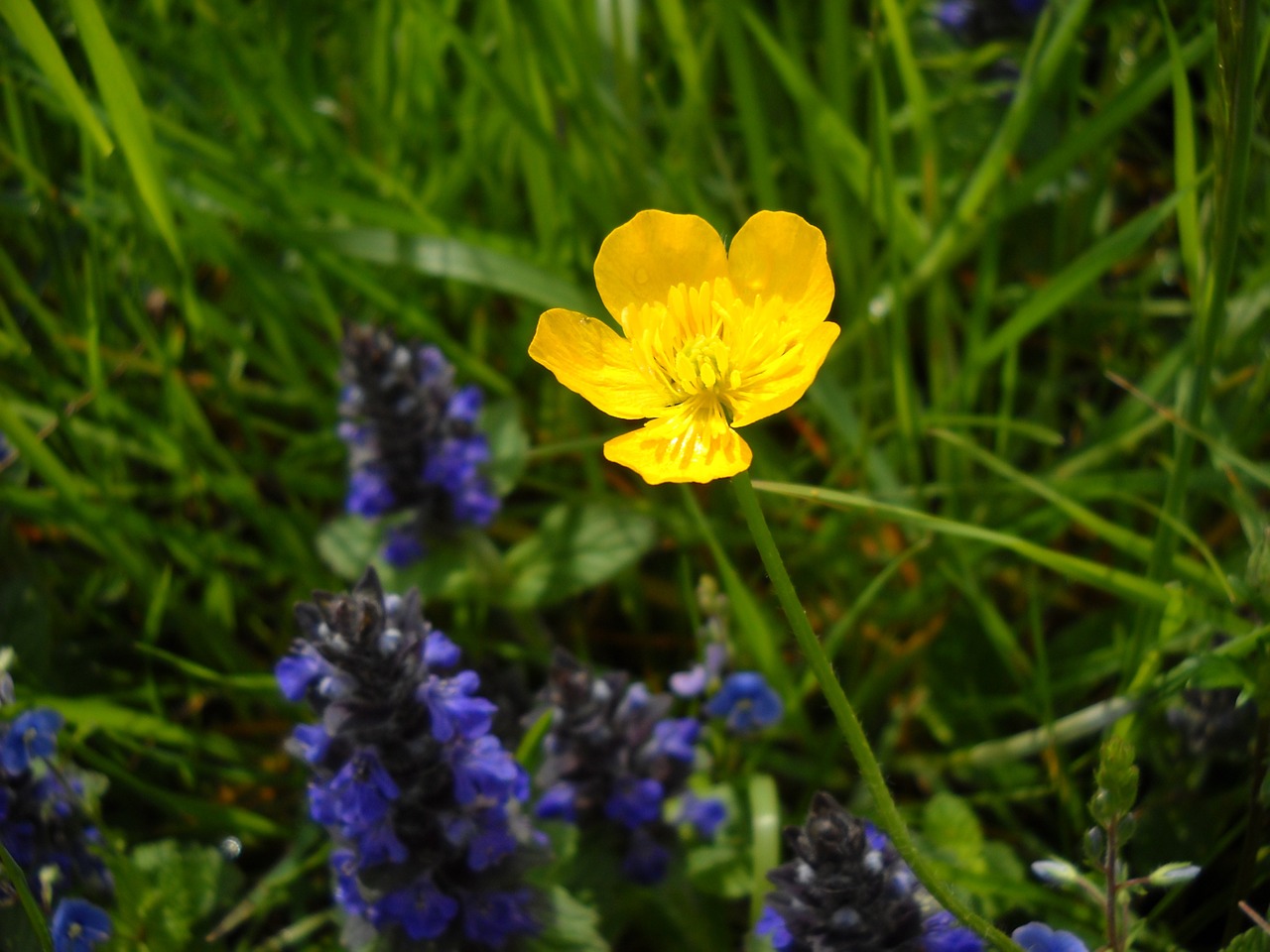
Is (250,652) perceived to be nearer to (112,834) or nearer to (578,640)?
(112,834)

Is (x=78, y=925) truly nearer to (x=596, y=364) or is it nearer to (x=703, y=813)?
(x=703, y=813)

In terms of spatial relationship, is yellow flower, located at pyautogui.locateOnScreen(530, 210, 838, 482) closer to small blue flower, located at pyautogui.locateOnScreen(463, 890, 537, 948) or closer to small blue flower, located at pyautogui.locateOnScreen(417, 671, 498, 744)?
small blue flower, located at pyautogui.locateOnScreen(417, 671, 498, 744)

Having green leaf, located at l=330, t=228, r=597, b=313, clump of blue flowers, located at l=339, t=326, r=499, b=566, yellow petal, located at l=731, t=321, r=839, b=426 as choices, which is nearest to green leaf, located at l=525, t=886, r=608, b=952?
clump of blue flowers, located at l=339, t=326, r=499, b=566

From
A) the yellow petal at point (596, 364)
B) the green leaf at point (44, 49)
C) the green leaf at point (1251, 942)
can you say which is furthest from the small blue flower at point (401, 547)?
the green leaf at point (1251, 942)

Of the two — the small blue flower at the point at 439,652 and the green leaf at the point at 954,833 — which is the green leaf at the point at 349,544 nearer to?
the small blue flower at the point at 439,652

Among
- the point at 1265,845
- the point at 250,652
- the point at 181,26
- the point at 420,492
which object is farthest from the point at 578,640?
the point at 181,26

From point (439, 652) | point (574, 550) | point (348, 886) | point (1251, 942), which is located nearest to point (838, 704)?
point (1251, 942)
